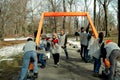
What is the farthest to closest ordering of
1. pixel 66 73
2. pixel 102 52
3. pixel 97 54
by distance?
pixel 66 73
pixel 97 54
pixel 102 52

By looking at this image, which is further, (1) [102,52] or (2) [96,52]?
(2) [96,52]

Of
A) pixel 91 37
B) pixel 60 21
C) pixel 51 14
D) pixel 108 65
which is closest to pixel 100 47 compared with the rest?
pixel 108 65

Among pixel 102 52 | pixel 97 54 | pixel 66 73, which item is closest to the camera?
pixel 102 52

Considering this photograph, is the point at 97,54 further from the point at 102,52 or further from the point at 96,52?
the point at 102,52

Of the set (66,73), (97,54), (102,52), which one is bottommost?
(66,73)

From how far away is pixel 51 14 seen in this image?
1973 centimetres

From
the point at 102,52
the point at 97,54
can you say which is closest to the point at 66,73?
the point at 97,54

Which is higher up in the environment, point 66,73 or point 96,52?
point 96,52

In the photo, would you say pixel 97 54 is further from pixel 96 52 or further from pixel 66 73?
pixel 66 73

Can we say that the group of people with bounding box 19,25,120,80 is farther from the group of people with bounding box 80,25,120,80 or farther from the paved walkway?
the paved walkway

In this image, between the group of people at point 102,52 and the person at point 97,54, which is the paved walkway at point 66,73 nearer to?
the person at point 97,54

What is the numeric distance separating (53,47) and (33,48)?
12.4ft

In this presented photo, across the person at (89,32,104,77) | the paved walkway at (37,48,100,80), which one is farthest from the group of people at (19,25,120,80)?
the paved walkway at (37,48,100,80)

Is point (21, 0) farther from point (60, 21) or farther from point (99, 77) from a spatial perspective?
point (99, 77)
